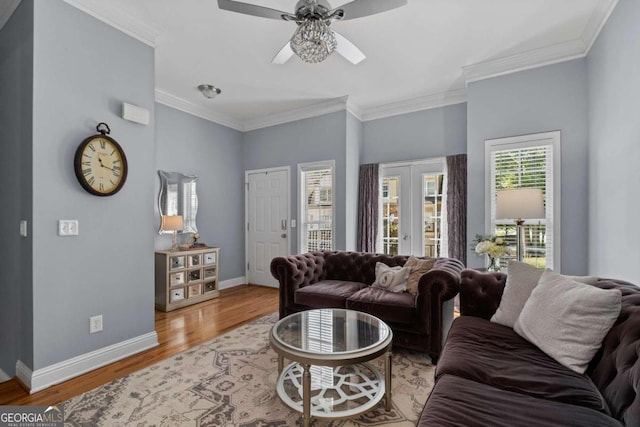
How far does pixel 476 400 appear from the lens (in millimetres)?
1234

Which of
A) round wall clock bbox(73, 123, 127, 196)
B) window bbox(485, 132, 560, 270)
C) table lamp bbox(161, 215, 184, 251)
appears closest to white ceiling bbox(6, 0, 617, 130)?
window bbox(485, 132, 560, 270)

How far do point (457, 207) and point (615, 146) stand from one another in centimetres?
180

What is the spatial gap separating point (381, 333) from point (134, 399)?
168 cm

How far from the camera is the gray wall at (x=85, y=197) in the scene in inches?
87.0

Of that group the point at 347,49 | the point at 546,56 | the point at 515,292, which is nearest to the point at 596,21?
the point at 546,56

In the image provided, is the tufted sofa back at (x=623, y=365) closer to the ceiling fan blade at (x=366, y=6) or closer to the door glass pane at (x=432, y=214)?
the ceiling fan blade at (x=366, y=6)

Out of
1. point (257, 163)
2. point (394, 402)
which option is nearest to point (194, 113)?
point (257, 163)

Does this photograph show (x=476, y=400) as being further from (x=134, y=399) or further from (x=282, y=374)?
(x=134, y=399)

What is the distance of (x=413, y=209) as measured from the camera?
14.9ft

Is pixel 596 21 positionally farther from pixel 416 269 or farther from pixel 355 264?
pixel 355 264

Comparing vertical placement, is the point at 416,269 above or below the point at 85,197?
below

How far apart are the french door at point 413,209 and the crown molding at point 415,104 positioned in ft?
2.66

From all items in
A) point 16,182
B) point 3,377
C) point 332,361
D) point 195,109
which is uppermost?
point 195,109

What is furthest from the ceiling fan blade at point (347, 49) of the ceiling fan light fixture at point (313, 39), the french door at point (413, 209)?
the french door at point (413, 209)
